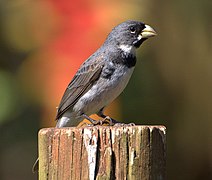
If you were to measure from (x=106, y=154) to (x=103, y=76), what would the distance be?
2.32 m

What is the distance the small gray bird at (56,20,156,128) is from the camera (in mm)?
6566

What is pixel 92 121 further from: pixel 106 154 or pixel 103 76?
pixel 106 154

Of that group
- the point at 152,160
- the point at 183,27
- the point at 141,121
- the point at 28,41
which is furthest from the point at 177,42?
the point at 152,160

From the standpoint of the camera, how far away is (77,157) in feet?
14.2

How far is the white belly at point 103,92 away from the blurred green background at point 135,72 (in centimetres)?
55

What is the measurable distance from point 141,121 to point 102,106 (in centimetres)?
168

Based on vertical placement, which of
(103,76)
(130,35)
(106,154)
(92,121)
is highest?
(130,35)

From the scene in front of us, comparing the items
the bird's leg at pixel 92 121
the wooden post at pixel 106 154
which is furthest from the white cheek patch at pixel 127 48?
the wooden post at pixel 106 154

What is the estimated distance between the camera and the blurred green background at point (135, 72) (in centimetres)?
735

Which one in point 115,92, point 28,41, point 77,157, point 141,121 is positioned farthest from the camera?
point 141,121

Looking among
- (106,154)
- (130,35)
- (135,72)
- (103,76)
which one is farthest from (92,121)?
(106,154)

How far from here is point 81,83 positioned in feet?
22.3

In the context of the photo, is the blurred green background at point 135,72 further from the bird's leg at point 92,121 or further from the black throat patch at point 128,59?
the black throat patch at point 128,59

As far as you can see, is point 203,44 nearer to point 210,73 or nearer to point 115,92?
point 210,73
